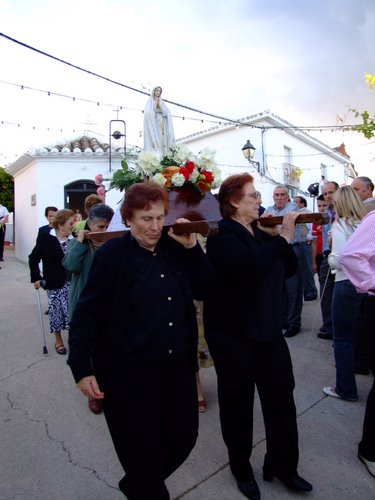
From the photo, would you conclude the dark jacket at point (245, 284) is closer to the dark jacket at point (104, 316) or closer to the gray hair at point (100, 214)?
the dark jacket at point (104, 316)

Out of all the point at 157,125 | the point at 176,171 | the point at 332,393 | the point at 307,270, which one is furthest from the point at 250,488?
the point at 307,270

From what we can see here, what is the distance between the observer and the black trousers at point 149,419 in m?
2.09

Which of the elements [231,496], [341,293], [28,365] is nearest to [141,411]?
[231,496]

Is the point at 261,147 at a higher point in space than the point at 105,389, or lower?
higher

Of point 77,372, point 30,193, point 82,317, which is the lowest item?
point 77,372

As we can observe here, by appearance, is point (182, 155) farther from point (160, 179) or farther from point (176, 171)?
point (160, 179)

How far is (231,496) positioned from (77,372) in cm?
136

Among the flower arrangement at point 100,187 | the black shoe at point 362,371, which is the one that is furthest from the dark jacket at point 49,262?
the black shoe at point 362,371

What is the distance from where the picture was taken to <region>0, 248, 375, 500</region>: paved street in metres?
2.73

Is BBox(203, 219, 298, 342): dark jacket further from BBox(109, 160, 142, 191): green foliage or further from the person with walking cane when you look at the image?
the person with walking cane

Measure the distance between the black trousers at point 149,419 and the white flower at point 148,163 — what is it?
173cm

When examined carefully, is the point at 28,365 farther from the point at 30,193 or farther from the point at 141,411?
the point at 30,193

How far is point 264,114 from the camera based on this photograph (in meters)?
19.4

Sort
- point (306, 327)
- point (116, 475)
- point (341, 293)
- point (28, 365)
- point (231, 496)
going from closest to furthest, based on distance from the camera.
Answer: point (231, 496)
point (116, 475)
point (341, 293)
point (28, 365)
point (306, 327)
